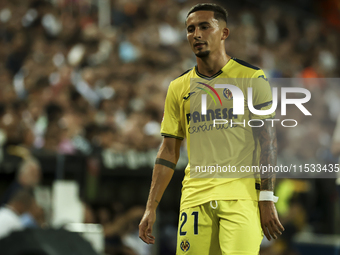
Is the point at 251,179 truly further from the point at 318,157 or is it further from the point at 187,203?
the point at 318,157

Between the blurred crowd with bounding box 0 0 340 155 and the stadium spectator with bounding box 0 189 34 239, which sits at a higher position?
the blurred crowd with bounding box 0 0 340 155

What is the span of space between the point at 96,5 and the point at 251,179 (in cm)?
824

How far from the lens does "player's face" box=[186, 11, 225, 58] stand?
2.87 metres

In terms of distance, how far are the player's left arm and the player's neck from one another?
0.49 metres

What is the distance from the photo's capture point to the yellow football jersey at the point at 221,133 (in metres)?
2.79

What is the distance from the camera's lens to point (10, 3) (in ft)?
31.2

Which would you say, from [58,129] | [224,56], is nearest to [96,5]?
[58,129]

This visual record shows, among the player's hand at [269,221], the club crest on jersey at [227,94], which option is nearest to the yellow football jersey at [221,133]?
the club crest on jersey at [227,94]

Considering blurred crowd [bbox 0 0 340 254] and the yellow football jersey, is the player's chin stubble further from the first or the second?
blurred crowd [bbox 0 0 340 254]

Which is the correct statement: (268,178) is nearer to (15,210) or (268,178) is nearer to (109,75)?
(15,210)

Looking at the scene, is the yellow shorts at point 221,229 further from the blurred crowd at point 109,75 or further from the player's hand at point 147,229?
the blurred crowd at point 109,75

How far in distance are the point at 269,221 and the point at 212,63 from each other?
104 centimetres

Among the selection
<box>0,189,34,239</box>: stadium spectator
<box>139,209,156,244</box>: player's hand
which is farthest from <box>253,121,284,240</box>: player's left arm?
<box>0,189,34,239</box>: stadium spectator

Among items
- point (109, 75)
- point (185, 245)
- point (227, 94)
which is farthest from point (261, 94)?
point (109, 75)
